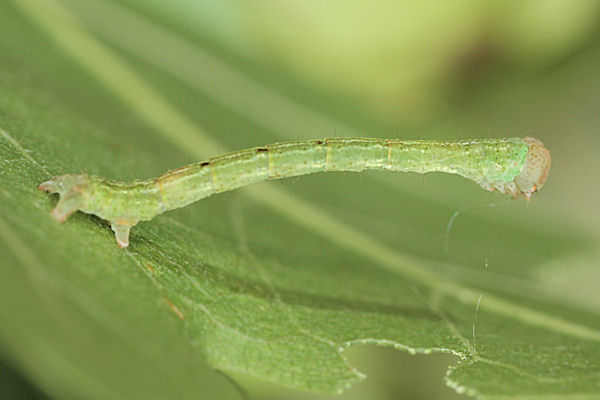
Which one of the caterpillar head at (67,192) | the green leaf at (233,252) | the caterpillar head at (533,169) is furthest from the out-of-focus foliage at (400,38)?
the caterpillar head at (67,192)

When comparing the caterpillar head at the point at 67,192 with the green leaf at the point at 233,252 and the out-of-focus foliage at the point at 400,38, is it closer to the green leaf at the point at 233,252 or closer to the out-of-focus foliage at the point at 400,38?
the green leaf at the point at 233,252

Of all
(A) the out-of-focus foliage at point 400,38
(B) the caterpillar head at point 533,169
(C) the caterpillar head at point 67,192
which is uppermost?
(A) the out-of-focus foliage at point 400,38

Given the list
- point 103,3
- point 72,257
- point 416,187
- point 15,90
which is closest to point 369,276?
point 416,187

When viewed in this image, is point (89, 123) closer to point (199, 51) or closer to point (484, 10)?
point (199, 51)

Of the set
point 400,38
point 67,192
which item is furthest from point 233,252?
point 400,38

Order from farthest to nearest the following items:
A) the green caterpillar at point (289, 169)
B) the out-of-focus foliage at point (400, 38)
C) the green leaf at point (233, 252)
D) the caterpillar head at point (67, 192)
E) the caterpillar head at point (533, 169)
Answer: the out-of-focus foliage at point (400, 38) → the caterpillar head at point (533, 169) → the green caterpillar at point (289, 169) → the caterpillar head at point (67, 192) → the green leaf at point (233, 252)

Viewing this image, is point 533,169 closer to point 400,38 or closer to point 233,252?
point 233,252

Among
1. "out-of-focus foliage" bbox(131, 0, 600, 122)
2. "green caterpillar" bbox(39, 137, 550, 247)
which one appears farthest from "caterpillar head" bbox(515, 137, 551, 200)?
"out-of-focus foliage" bbox(131, 0, 600, 122)
